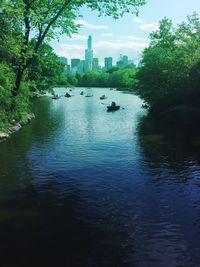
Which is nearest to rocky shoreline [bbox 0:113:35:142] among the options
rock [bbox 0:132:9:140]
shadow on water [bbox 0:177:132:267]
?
rock [bbox 0:132:9:140]

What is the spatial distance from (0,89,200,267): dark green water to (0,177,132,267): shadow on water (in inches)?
1.6

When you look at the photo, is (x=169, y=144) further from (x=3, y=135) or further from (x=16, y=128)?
(x=16, y=128)

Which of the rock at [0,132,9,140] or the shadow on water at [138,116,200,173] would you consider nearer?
the shadow on water at [138,116,200,173]

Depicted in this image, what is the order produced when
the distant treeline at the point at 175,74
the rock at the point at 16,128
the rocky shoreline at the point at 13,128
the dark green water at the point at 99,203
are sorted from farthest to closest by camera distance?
the distant treeline at the point at 175,74 → the rock at the point at 16,128 → the rocky shoreline at the point at 13,128 → the dark green water at the point at 99,203

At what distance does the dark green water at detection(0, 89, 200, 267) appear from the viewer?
14953 millimetres

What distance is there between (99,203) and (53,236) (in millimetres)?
4686

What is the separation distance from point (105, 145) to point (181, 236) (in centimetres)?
2087

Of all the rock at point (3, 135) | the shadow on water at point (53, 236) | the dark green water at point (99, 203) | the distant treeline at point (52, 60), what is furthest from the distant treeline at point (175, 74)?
the shadow on water at point (53, 236)

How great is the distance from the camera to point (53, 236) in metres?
16.5

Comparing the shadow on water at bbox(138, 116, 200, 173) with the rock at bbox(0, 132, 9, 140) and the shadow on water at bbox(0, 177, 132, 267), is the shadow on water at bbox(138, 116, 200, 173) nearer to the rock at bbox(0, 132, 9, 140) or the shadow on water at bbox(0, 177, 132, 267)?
the shadow on water at bbox(0, 177, 132, 267)

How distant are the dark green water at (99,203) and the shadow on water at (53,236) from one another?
0.13ft

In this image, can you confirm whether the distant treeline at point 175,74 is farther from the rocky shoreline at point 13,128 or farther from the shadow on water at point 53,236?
the shadow on water at point 53,236

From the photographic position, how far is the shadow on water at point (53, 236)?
47.5 feet

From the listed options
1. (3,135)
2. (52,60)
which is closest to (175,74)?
(52,60)
